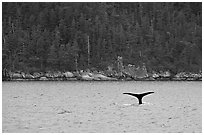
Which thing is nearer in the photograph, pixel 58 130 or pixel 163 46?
pixel 58 130

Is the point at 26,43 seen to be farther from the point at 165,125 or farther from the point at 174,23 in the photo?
the point at 165,125

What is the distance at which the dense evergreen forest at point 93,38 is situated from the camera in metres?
115

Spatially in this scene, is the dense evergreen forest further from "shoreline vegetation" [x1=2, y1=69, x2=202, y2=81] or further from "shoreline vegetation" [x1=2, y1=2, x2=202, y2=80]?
"shoreline vegetation" [x1=2, y1=69, x2=202, y2=81]

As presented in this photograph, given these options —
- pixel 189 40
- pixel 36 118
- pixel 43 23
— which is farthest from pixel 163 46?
pixel 36 118

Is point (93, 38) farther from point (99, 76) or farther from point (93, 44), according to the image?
point (99, 76)

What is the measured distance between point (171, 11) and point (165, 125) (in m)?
111

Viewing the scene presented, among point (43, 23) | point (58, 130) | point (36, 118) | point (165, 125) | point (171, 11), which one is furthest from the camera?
point (171, 11)

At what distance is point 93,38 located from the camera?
11681cm

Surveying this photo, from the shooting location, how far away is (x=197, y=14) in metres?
135

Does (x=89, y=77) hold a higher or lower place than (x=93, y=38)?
lower

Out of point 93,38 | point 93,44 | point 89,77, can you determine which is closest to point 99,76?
point 89,77

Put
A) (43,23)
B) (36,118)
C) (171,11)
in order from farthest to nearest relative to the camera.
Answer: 1. (171,11)
2. (43,23)
3. (36,118)

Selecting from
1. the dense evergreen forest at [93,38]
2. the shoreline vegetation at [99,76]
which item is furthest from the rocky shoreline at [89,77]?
the dense evergreen forest at [93,38]

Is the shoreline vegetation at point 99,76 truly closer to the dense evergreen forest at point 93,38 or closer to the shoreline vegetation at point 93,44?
the shoreline vegetation at point 93,44
